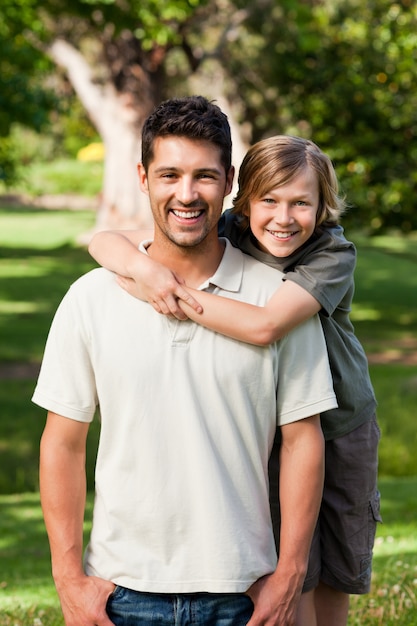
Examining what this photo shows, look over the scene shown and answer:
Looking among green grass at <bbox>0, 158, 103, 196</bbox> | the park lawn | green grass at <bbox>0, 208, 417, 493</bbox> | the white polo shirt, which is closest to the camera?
the white polo shirt

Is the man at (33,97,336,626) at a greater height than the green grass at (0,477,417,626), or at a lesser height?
greater

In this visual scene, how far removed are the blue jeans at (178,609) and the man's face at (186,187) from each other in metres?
0.82

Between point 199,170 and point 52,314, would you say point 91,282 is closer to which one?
point 199,170

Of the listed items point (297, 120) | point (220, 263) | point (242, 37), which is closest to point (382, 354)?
point (297, 120)

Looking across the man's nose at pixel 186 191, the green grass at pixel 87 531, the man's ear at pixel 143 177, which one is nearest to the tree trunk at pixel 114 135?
the green grass at pixel 87 531

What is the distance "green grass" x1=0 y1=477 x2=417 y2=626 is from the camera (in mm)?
4555

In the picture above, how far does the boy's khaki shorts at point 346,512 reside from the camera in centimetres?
319

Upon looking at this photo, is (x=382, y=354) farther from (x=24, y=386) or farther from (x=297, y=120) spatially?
(x=24, y=386)

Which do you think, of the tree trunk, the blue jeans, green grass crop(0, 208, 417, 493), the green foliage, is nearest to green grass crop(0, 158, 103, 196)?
green grass crop(0, 208, 417, 493)

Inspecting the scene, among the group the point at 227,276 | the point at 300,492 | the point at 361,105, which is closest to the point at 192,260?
the point at 227,276

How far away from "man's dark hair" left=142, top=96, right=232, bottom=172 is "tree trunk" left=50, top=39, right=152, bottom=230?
24489mm

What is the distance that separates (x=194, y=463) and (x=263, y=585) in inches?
13.2

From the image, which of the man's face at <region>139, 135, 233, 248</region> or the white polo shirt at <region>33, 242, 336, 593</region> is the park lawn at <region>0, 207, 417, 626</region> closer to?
the white polo shirt at <region>33, 242, 336, 593</region>

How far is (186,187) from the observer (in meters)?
2.58
